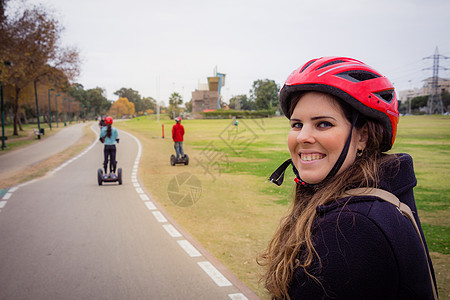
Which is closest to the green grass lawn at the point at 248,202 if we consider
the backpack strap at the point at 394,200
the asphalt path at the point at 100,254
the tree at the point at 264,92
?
the asphalt path at the point at 100,254

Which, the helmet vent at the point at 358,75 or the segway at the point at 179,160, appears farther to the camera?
the segway at the point at 179,160

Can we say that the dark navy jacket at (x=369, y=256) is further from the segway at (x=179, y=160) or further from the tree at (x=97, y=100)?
the tree at (x=97, y=100)

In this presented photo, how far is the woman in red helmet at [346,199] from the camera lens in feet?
4.19

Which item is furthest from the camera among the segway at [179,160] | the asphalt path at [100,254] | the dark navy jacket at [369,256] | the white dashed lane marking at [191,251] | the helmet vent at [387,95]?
the segway at [179,160]

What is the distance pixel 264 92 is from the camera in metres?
100

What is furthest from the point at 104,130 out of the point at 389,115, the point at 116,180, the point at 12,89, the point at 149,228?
the point at 12,89

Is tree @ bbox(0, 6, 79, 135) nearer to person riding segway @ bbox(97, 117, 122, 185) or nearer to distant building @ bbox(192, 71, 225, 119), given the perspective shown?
person riding segway @ bbox(97, 117, 122, 185)

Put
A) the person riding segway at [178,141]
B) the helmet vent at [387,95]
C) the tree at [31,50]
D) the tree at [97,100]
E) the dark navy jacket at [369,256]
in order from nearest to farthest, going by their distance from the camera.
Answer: the dark navy jacket at [369,256]
the helmet vent at [387,95]
the person riding segway at [178,141]
the tree at [31,50]
the tree at [97,100]

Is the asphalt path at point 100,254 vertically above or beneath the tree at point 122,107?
beneath

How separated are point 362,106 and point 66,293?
176 inches

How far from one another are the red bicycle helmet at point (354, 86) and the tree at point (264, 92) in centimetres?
9200

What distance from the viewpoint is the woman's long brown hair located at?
1.45 m

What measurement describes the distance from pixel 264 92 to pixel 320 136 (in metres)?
100

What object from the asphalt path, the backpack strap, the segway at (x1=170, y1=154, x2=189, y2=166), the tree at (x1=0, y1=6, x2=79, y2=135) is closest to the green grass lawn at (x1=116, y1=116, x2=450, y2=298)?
the segway at (x1=170, y1=154, x2=189, y2=166)
